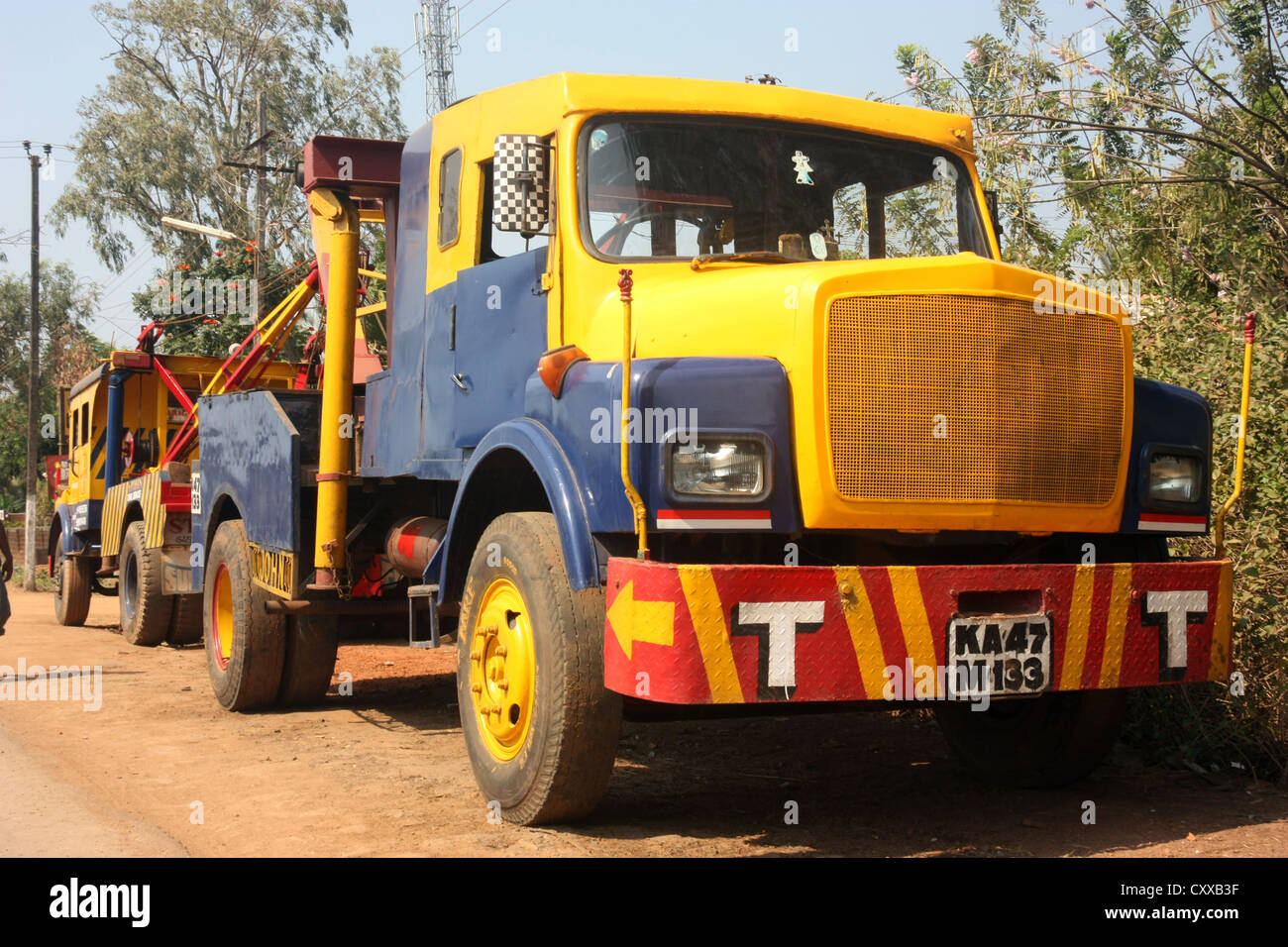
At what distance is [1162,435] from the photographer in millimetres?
5160

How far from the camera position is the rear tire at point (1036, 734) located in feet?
18.3

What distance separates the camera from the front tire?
4688 millimetres

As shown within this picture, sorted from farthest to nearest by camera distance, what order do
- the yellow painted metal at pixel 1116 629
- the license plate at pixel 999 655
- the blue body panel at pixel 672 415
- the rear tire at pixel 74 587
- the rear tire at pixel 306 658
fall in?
the rear tire at pixel 74 587 < the rear tire at pixel 306 658 < the yellow painted metal at pixel 1116 629 < the license plate at pixel 999 655 < the blue body panel at pixel 672 415

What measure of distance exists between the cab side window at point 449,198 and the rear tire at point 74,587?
1109cm

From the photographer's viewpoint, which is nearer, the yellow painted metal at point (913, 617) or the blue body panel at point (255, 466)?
the yellow painted metal at point (913, 617)

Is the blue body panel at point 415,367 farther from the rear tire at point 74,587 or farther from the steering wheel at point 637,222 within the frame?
the rear tire at point 74,587

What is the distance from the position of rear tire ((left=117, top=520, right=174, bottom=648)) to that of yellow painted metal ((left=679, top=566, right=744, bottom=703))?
9452 mm

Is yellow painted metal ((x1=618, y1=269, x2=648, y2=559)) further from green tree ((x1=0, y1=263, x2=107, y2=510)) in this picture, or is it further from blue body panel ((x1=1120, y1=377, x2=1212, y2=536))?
green tree ((x1=0, y1=263, x2=107, y2=510))

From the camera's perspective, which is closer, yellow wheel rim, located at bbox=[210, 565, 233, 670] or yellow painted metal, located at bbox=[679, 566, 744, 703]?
yellow painted metal, located at bbox=[679, 566, 744, 703]

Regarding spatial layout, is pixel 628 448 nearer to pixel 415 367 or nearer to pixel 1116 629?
pixel 1116 629

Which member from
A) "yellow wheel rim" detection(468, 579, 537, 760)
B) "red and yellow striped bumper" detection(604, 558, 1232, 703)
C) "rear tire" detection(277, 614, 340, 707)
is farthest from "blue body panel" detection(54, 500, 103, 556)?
"red and yellow striped bumper" detection(604, 558, 1232, 703)

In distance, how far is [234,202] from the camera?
35344 millimetres

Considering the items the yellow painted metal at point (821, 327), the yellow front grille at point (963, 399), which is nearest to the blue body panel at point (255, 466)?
the yellow painted metal at point (821, 327)
